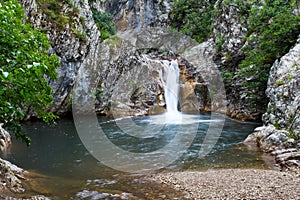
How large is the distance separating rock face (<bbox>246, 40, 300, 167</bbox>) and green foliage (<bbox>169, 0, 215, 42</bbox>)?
20.6 meters

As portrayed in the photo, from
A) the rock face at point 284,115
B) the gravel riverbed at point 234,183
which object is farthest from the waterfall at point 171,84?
the gravel riverbed at point 234,183

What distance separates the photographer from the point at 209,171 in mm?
11547

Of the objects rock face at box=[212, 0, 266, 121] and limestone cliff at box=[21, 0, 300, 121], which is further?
limestone cliff at box=[21, 0, 300, 121]

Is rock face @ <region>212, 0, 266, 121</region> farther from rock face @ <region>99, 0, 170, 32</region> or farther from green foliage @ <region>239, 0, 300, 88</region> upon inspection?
rock face @ <region>99, 0, 170, 32</region>

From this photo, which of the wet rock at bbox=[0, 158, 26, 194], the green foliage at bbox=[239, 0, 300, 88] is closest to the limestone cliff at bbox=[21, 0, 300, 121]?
the green foliage at bbox=[239, 0, 300, 88]

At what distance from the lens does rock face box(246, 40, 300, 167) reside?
43.6 ft

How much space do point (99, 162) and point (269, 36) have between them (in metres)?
16.1

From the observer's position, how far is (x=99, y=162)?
13172 mm

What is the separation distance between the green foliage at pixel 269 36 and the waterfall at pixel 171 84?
8576 mm

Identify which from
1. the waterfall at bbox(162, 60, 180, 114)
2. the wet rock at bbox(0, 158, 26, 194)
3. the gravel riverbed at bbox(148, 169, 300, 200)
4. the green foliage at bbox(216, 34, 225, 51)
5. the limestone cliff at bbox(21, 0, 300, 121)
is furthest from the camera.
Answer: the green foliage at bbox(216, 34, 225, 51)

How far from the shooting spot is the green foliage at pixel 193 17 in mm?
39250

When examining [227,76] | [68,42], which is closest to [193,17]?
[227,76]

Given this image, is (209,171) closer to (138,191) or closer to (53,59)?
(138,191)

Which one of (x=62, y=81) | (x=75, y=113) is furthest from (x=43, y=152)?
(x=75, y=113)
